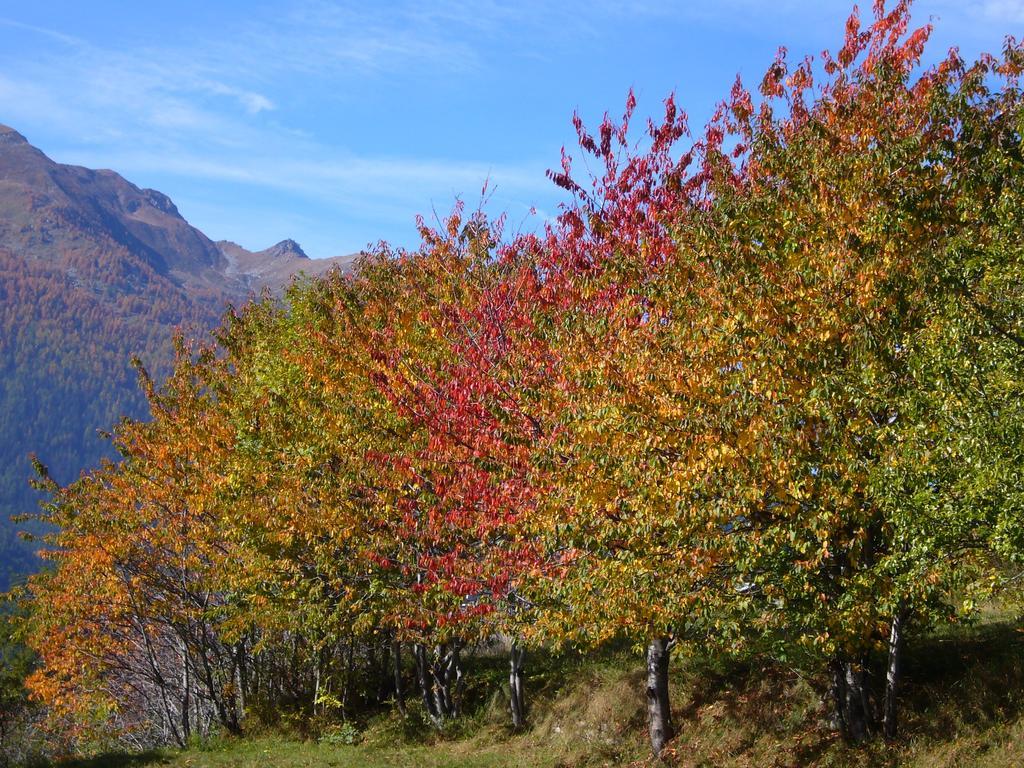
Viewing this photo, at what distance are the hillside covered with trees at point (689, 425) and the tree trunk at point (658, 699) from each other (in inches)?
2.4

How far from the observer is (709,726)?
17.0 metres

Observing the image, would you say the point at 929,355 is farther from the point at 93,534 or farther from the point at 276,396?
the point at 93,534

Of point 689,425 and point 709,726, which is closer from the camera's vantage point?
point 689,425

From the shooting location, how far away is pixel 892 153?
445 inches

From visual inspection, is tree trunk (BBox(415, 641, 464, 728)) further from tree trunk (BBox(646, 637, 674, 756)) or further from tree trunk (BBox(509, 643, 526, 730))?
tree trunk (BBox(646, 637, 674, 756))

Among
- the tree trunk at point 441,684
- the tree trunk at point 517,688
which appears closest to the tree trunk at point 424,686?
the tree trunk at point 441,684

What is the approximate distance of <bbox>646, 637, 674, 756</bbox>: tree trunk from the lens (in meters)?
16.4

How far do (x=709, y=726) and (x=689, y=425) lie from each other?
8741 millimetres

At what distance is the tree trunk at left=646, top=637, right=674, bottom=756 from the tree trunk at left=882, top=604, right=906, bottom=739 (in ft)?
13.5

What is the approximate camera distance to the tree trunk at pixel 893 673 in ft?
41.3

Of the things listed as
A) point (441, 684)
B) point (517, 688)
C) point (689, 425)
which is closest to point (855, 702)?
point (689, 425)

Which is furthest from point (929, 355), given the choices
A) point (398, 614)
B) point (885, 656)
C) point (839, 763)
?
point (398, 614)

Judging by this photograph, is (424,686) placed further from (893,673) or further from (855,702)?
(893,673)

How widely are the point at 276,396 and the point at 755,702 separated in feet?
40.5
